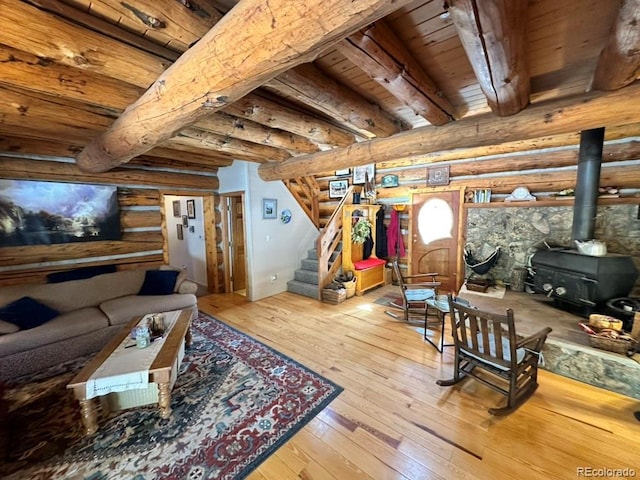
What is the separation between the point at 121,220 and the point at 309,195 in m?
3.68

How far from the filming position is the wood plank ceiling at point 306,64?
1.14 metres

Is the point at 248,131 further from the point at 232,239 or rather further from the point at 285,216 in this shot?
the point at 232,239

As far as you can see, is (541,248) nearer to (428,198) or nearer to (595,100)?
(428,198)

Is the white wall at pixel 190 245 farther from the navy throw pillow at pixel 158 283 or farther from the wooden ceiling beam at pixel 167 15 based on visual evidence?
the wooden ceiling beam at pixel 167 15

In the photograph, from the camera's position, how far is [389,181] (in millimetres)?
5371

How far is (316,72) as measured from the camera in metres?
1.87

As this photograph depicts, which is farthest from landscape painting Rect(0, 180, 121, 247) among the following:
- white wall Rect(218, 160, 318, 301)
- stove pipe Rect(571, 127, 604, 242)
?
stove pipe Rect(571, 127, 604, 242)

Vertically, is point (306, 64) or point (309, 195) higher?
point (306, 64)

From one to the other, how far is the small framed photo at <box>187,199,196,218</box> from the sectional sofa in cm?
194

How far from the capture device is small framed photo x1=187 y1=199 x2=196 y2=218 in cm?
555

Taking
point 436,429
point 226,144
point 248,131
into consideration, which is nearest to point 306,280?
point 226,144

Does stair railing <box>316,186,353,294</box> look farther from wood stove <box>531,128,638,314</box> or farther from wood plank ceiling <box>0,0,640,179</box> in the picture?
wood stove <box>531,128,638,314</box>

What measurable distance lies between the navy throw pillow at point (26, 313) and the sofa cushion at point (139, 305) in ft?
1.67

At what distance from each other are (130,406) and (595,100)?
176 inches
